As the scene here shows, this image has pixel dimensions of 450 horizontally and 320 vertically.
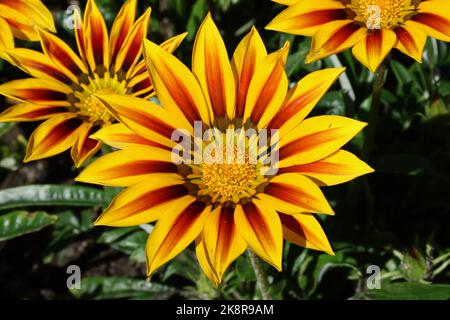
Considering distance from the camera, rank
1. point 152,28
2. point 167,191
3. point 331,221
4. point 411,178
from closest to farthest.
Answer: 1. point 167,191
2. point 331,221
3. point 411,178
4. point 152,28

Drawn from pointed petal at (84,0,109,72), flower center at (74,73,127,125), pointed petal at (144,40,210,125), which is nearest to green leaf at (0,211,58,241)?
flower center at (74,73,127,125)

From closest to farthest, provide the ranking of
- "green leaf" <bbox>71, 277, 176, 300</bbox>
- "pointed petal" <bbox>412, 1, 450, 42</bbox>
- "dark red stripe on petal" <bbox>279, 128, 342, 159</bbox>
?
1. "dark red stripe on petal" <bbox>279, 128, 342, 159</bbox>
2. "pointed petal" <bbox>412, 1, 450, 42</bbox>
3. "green leaf" <bbox>71, 277, 176, 300</bbox>

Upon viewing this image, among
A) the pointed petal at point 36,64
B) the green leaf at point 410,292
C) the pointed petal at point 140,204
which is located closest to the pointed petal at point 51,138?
the pointed petal at point 36,64

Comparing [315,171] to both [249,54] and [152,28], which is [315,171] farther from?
[152,28]

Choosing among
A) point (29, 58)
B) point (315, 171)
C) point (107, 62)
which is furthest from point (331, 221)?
point (29, 58)

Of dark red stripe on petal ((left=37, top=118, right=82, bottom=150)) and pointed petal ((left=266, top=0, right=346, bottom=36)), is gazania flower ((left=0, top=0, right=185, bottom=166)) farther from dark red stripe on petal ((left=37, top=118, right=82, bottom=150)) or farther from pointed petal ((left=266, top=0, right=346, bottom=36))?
pointed petal ((left=266, top=0, right=346, bottom=36))
